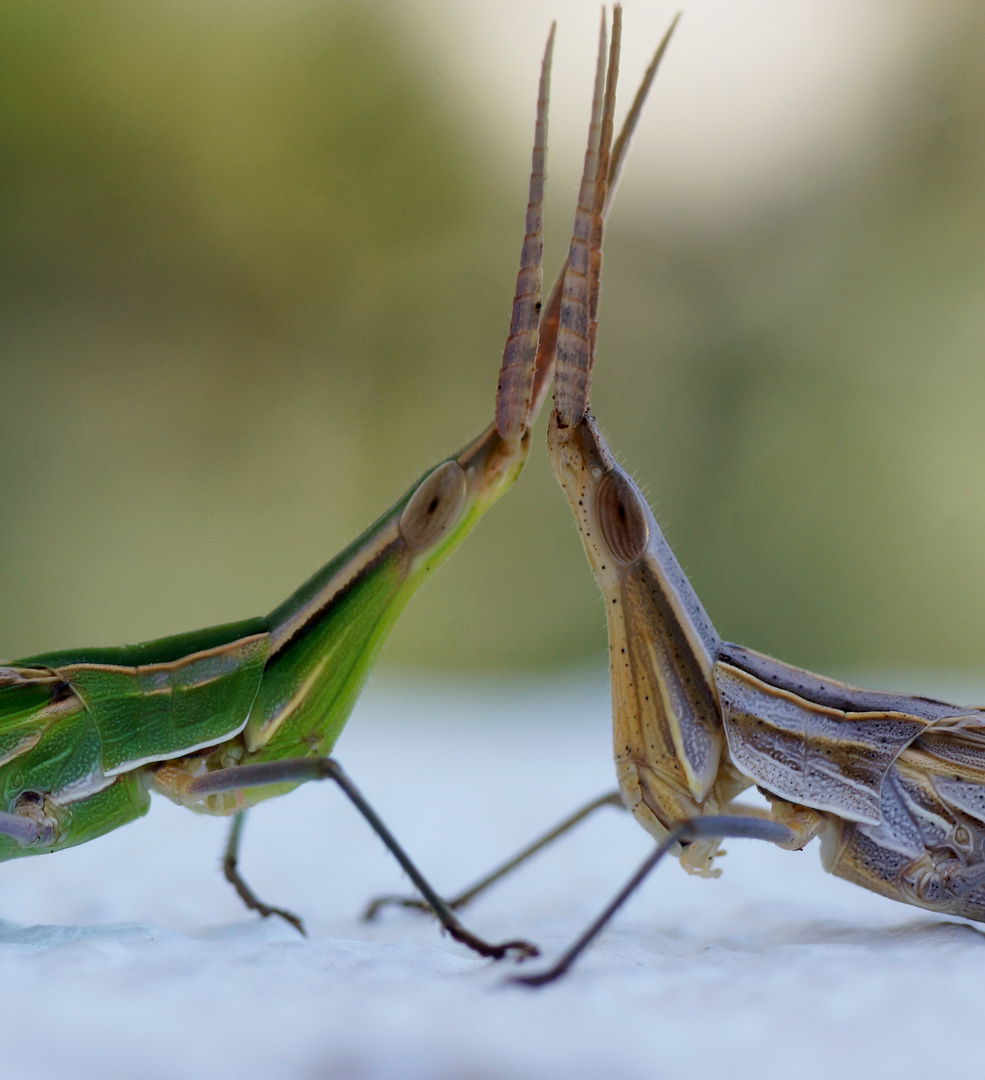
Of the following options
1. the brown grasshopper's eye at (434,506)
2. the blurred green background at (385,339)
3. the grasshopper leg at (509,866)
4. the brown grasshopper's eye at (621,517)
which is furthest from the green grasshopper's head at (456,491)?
the blurred green background at (385,339)

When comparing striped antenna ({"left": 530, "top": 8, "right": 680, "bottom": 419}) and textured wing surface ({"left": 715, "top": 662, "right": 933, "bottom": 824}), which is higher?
striped antenna ({"left": 530, "top": 8, "right": 680, "bottom": 419})

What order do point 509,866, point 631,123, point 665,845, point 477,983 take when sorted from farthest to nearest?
point 509,866 → point 631,123 → point 665,845 → point 477,983

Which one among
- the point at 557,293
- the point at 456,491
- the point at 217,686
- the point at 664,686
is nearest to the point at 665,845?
the point at 664,686

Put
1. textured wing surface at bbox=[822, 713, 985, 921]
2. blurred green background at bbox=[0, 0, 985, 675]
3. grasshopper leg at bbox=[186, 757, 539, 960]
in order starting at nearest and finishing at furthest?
grasshopper leg at bbox=[186, 757, 539, 960], textured wing surface at bbox=[822, 713, 985, 921], blurred green background at bbox=[0, 0, 985, 675]

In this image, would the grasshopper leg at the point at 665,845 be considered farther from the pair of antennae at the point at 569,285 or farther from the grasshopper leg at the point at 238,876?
the grasshopper leg at the point at 238,876

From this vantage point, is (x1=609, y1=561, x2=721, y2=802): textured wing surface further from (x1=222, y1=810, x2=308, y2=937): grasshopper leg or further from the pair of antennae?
(x1=222, y1=810, x2=308, y2=937): grasshopper leg

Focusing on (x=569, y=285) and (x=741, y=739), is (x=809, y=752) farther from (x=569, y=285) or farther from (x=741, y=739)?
(x=569, y=285)

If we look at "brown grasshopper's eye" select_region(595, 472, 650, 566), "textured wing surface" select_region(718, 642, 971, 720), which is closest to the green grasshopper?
"brown grasshopper's eye" select_region(595, 472, 650, 566)
